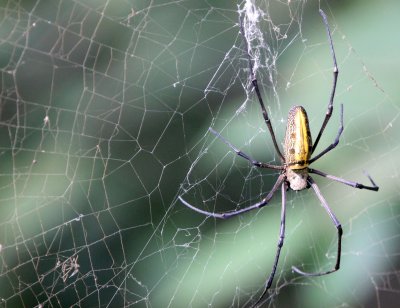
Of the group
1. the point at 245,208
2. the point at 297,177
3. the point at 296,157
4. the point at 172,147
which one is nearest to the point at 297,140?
the point at 296,157

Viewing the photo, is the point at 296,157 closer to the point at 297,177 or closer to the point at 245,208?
the point at 297,177

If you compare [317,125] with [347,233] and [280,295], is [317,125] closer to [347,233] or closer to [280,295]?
[347,233]

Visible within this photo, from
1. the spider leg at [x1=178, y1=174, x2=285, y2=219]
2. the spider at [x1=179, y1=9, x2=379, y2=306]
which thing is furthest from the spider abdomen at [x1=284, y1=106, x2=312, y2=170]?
the spider leg at [x1=178, y1=174, x2=285, y2=219]

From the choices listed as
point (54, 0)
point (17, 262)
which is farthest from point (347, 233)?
point (54, 0)

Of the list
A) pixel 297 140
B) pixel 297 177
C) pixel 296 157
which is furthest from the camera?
pixel 297 177

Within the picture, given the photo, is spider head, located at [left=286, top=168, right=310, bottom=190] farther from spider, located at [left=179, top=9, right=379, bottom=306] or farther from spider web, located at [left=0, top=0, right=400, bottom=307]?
spider web, located at [left=0, top=0, right=400, bottom=307]

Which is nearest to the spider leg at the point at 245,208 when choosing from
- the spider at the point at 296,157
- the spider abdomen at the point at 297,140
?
the spider at the point at 296,157
